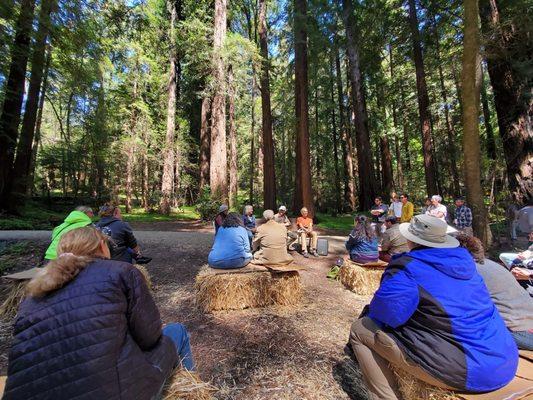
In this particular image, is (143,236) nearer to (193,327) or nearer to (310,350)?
(193,327)

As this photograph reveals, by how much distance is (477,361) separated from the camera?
7.00ft

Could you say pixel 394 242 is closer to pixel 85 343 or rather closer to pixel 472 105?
pixel 472 105

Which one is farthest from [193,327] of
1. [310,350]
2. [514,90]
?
[514,90]

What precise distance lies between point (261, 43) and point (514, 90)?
11892 mm

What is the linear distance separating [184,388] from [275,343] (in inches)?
71.9

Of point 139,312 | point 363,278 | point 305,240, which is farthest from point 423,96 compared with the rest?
point 139,312

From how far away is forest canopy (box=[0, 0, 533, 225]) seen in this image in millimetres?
10312

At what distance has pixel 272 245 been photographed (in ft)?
18.7

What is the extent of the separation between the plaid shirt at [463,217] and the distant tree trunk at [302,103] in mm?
5512

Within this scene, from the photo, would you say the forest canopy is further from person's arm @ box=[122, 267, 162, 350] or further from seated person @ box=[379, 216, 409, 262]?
person's arm @ box=[122, 267, 162, 350]

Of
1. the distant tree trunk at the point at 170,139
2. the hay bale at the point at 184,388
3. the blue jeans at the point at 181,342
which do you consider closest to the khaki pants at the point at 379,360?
the hay bale at the point at 184,388

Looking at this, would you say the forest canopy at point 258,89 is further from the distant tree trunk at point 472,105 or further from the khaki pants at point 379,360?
the khaki pants at point 379,360

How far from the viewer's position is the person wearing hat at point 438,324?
2158 millimetres

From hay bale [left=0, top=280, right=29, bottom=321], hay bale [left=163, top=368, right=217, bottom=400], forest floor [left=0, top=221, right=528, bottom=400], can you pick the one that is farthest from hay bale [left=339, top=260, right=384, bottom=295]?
hay bale [left=0, top=280, right=29, bottom=321]
